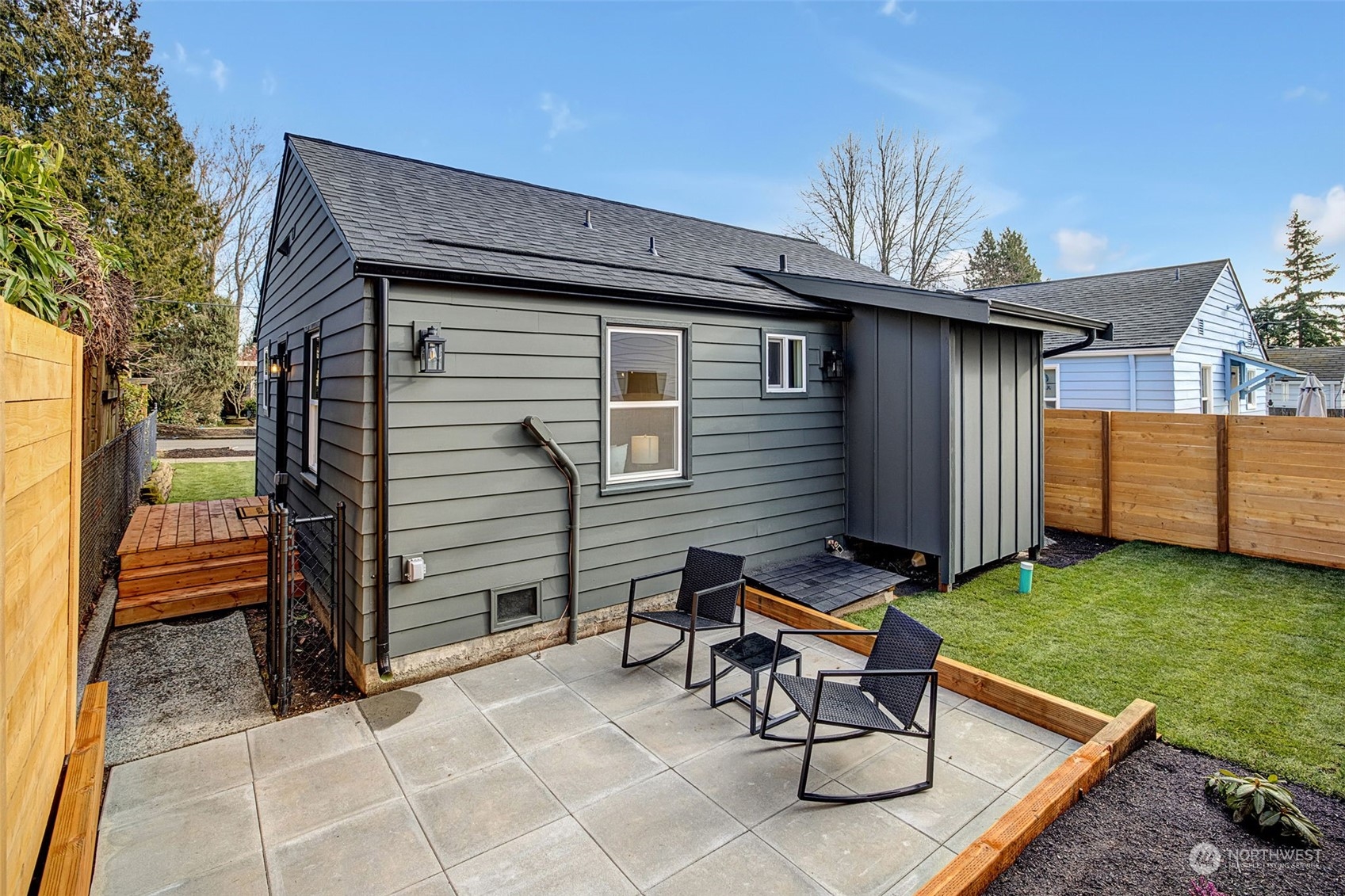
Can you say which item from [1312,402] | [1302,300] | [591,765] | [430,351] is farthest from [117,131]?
[1302,300]

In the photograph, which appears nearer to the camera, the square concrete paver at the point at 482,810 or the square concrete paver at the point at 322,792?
the square concrete paver at the point at 482,810

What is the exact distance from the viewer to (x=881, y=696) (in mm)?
3168

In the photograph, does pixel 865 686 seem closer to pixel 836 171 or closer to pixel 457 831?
pixel 457 831

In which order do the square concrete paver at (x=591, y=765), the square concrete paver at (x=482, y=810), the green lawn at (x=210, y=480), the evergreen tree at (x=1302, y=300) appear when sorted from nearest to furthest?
the square concrete paver at (x=482, y=810) → the square concrete paver at (x=591, y=765) → the green lawn at (x=210, y=480) → the evergreen tree at (x=1302, y=300)

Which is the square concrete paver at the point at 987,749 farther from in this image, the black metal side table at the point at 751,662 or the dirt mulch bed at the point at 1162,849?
the black metal side table at the point at 751,662

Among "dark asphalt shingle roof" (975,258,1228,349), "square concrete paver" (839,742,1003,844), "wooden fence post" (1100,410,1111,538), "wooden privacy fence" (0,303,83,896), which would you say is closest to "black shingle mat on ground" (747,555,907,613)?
"square concrete paver" (839,742,1003,844)

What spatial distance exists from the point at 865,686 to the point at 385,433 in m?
3.19

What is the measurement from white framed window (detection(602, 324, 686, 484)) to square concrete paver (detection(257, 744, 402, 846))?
250 centimetres

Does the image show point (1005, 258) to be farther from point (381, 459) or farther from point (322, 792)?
point (322, 792)

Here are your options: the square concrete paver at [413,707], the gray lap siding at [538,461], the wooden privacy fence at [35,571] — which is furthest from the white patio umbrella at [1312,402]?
the wooden privacy fence at [35,571]

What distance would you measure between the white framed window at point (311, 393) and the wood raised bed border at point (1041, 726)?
4676 mm

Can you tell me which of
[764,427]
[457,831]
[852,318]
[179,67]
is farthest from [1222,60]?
[179,67]

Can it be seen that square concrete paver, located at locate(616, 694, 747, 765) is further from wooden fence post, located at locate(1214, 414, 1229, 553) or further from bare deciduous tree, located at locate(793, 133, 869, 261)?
bare deciduous tree, located at locate(793, 133, 869, 261)

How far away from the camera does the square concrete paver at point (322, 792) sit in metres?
2.76
